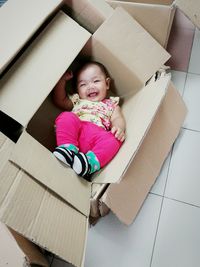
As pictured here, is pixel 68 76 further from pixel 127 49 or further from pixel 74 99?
pixel 127 49

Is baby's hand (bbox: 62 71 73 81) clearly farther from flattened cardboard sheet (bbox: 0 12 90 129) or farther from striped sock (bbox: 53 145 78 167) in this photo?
striped sock (bbox: 53 145 78 167)

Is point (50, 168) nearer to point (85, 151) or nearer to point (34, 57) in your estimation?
point (85, 151)

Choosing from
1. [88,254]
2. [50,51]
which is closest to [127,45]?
[50,51]

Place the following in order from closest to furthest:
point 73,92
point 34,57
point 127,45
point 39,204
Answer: point 39,204 → point 34,57 → point 127,45 → point 73,92

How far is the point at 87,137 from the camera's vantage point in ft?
3.55

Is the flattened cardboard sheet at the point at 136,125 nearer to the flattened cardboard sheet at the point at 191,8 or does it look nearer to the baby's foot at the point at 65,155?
the baby's foot at the point at 65,155

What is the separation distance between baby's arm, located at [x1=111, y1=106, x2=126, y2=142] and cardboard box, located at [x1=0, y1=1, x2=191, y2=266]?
3 cm

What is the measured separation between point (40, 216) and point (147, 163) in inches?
17.4

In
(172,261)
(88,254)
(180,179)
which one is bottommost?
(88,254)

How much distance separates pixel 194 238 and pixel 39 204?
590 mm

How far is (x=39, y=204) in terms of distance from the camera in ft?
2.52

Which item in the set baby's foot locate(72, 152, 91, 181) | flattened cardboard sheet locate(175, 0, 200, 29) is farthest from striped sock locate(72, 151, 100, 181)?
flattened cardboard sheet locate(175, 0, 200, 29)

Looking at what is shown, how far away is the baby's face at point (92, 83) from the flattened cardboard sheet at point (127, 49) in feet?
0.19

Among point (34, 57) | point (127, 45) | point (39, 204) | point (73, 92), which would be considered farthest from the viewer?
point (73, 92)
